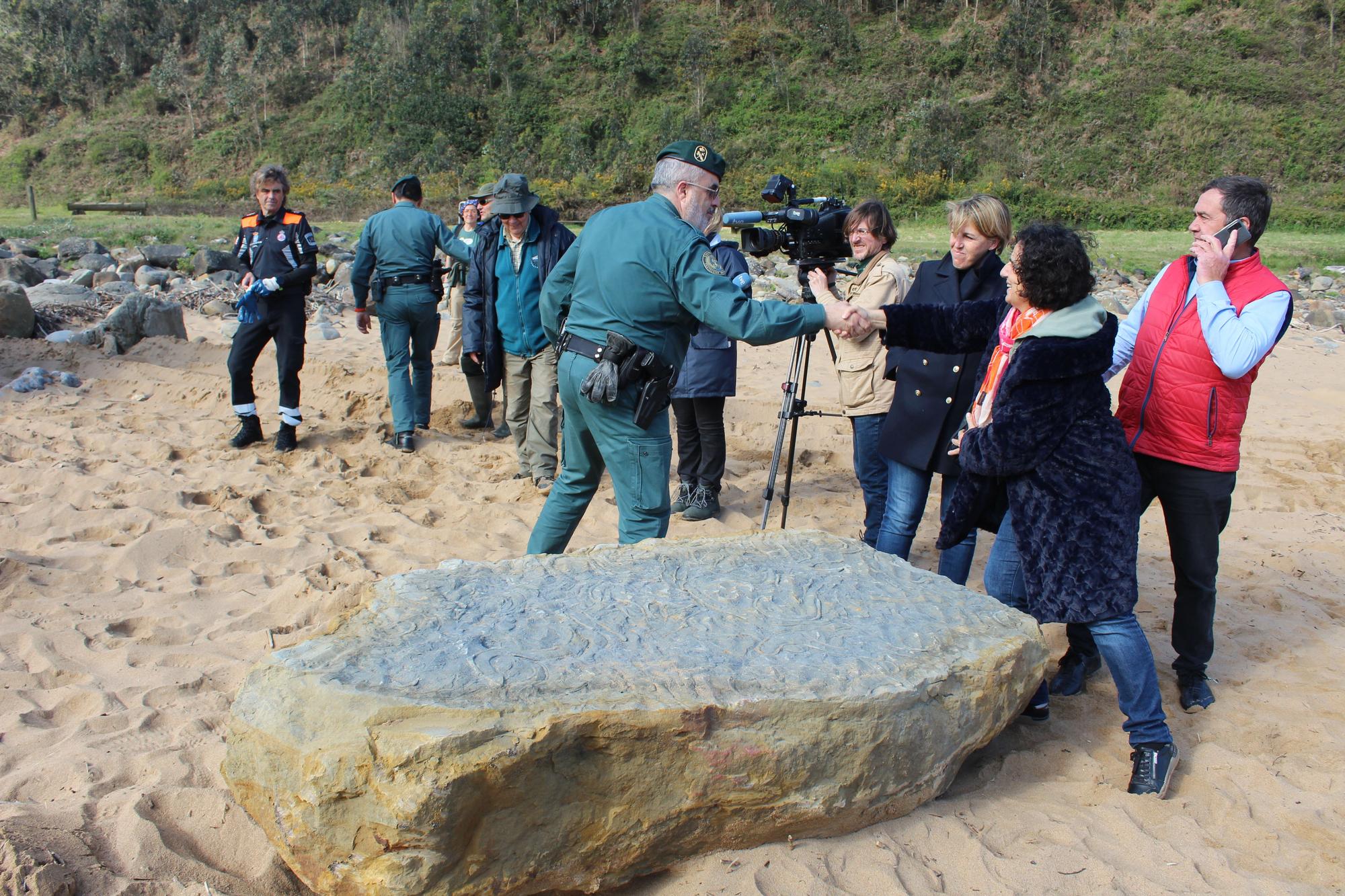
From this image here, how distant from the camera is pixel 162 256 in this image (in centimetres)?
1340

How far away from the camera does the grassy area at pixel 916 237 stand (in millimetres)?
17000

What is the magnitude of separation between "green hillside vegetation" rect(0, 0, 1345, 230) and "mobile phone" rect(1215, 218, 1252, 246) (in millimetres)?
23864

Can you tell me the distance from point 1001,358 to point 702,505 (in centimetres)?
238

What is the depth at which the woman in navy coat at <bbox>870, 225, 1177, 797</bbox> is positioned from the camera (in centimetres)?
264

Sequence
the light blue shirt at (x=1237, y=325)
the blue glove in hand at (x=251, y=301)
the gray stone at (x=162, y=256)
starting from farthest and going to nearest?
the gray stone at (x=162, y=256)
the blue glove in hand at (x=251, y=301)
the light blue shirt at (x=1237, y=325)

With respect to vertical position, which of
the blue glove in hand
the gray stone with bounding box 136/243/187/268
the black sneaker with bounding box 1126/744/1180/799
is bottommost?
the black sneaker with bounding box 1126/744/1180/799

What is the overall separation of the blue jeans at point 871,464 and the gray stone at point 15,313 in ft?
25.6

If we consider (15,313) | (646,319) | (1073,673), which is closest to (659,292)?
(646,319)

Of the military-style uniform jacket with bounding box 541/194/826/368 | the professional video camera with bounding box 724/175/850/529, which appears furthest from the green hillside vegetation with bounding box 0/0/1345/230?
the military-style uniform jacket with bounding box 541/194/826/368

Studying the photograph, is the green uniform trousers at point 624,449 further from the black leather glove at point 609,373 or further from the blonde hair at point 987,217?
the blonde hair at point 987,217

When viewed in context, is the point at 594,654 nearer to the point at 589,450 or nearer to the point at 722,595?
the point at 722,595

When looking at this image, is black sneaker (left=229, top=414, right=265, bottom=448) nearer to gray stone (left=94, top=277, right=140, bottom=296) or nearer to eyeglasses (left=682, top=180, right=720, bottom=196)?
eyeglasses (left=682, top=180, right=720, bottom=196)

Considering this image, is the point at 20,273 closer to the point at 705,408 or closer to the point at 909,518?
the point at 705,408

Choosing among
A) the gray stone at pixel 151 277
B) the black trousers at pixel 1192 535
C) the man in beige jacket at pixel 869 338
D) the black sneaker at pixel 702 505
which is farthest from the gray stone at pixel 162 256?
the black trousers at pixel 1192 535
